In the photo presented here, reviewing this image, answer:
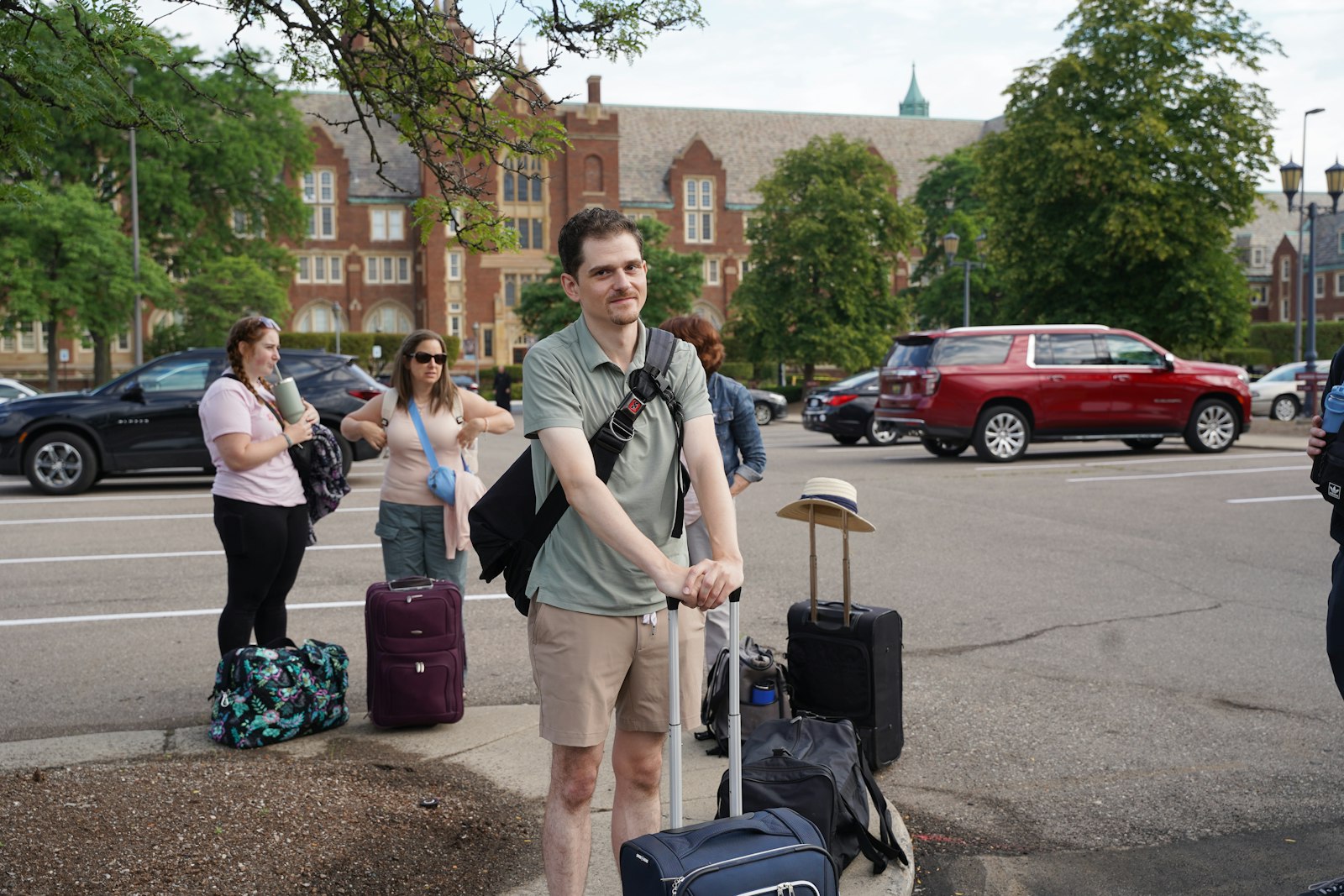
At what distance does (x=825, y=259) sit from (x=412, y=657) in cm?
4388

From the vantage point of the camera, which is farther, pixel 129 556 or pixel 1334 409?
pixel 129 556

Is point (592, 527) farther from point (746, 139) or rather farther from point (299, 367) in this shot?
point (746, 139)

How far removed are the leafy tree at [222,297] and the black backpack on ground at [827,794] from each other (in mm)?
40707

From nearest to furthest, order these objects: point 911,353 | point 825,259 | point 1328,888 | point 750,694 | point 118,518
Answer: point 1328,888, point 750,694, point 118,518, point 911,353, point 825,259

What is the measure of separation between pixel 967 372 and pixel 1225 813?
13.7m

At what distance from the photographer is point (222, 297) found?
42.7 meters

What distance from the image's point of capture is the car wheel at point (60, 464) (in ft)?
50.9

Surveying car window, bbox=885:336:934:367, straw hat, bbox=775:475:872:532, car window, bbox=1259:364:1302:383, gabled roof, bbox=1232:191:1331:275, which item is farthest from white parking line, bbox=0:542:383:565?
gabled roof, bbox=1232:191:1331:275

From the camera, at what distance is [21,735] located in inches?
221

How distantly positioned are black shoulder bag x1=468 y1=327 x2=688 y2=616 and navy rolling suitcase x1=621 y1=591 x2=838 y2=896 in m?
0.52

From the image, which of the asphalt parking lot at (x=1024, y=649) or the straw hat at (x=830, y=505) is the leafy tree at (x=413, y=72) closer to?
the straw hat at (x=830, y=505)

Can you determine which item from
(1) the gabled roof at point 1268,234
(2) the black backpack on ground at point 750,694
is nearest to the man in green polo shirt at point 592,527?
(2) the black backpack on ground at point 750,694

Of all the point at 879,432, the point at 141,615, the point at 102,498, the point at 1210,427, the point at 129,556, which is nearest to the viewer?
the point at 141,615

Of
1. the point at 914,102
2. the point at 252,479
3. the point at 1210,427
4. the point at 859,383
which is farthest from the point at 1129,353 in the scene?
the point at 914,102
